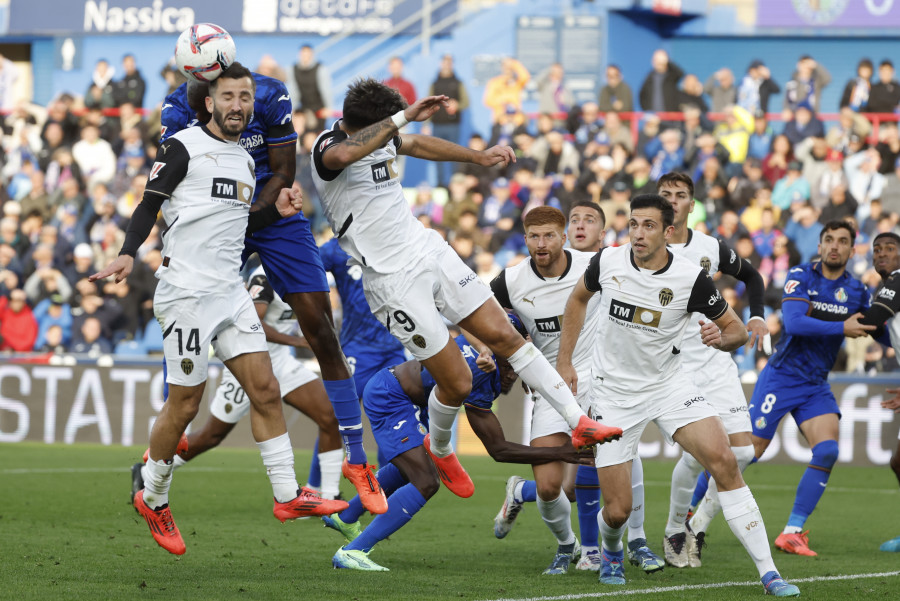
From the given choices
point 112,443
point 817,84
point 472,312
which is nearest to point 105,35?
point 112,443

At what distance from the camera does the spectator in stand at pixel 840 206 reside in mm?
18078

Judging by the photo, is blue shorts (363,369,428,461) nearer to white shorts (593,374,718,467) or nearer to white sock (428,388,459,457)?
white sock (428,388,459,457)

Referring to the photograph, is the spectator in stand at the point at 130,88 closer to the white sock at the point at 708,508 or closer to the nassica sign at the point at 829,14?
the nassica sign at the point at 829,14

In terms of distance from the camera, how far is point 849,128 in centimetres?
1947

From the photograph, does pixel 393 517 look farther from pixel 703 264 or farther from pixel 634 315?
pixel 703 264

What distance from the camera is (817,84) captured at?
818 inches

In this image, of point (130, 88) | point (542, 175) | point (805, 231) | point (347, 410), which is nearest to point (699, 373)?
point (347, 410)

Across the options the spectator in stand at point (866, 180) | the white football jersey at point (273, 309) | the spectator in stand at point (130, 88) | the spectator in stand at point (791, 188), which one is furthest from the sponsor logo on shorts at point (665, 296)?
the spectator in stand at point (130, 88)

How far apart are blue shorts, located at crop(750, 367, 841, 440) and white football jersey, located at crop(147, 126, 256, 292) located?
16.8ft

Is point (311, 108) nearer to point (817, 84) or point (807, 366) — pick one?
point (817, 84)

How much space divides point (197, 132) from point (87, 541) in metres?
3.52

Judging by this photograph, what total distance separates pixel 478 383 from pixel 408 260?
1.55m

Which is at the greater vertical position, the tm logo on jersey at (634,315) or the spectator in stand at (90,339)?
Answer: the tm logo on jersey at (634,315)

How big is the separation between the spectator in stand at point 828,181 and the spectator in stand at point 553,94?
5.04 meters
